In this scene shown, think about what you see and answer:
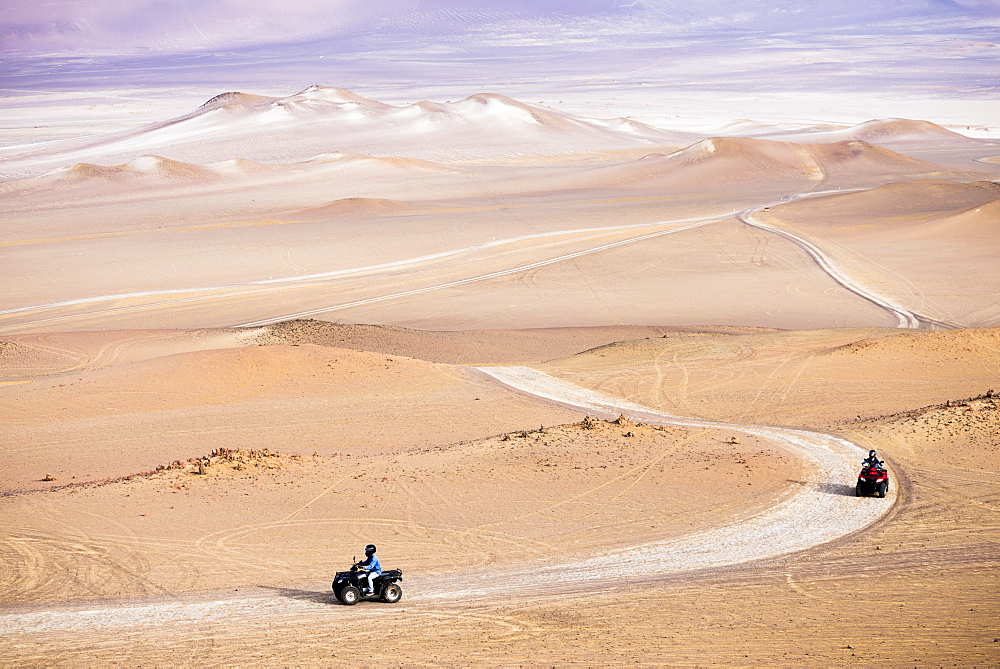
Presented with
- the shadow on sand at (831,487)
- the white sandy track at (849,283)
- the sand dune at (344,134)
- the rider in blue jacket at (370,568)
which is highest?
the sand dune at (344,134)

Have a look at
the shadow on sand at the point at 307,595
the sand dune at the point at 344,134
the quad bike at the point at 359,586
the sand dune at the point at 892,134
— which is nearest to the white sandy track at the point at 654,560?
the shadow on sand at the point at 307,595

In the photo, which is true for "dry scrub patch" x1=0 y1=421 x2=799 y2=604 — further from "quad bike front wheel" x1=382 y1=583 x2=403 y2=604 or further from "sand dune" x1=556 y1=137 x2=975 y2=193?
"sand dune" x1=556 y1=137 x2=975 y2=193

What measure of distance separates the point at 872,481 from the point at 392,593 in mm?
7998

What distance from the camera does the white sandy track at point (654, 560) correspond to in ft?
41.1

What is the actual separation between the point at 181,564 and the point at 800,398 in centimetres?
1421

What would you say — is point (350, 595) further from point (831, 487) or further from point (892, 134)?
point (892, 134)

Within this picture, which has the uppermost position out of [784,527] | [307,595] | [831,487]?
[307,595]

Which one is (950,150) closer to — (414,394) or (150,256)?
(150,256)

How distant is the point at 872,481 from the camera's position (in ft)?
54.3

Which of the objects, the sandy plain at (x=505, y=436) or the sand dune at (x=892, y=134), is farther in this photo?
the sand dune at (x=892, y=134)

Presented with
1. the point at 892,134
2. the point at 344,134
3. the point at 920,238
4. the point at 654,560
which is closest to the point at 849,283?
the point at 920,238

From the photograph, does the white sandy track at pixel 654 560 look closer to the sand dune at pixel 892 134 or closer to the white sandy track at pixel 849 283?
the white sandy track at pixel 849 283

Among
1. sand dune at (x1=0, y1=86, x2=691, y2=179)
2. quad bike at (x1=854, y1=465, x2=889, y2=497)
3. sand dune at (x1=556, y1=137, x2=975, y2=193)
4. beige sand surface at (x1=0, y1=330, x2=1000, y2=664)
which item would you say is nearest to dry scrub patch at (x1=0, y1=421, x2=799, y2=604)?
beige sand surface at (x1=0, y1=330, x2=1000, y2=664)

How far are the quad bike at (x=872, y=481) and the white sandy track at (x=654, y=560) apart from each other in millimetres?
145
